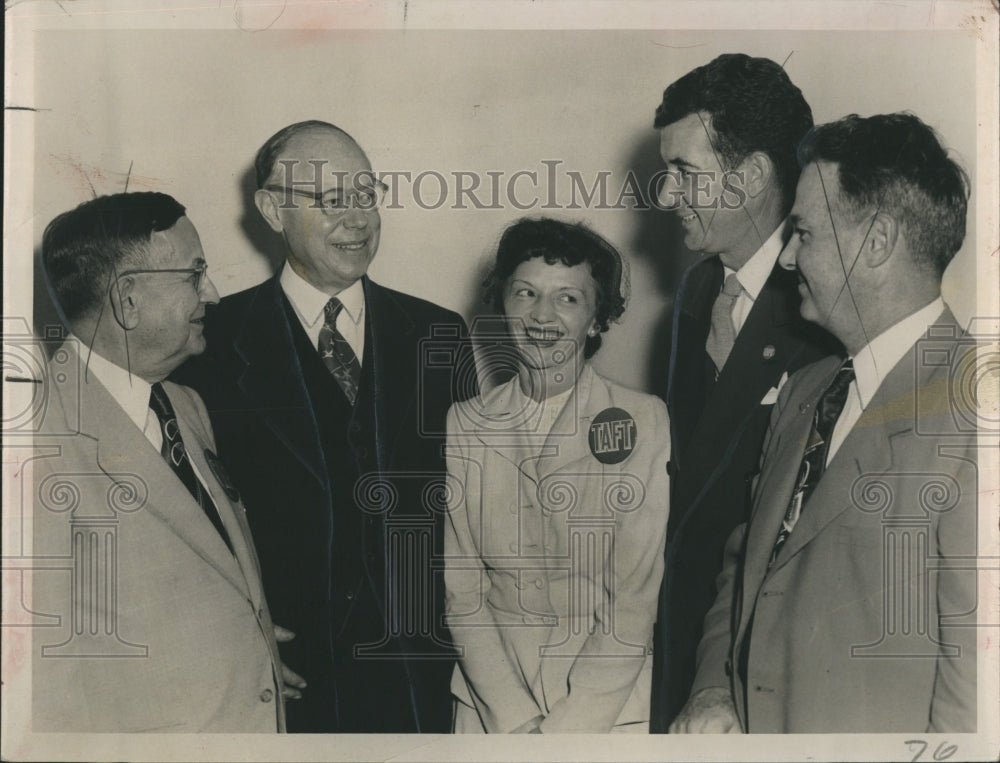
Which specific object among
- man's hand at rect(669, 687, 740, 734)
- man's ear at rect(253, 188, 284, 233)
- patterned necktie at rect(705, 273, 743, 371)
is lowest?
man's hand at rect(669, 687, 740, 734)

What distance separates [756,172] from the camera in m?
2.55

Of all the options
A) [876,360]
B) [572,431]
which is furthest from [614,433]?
[876,360]

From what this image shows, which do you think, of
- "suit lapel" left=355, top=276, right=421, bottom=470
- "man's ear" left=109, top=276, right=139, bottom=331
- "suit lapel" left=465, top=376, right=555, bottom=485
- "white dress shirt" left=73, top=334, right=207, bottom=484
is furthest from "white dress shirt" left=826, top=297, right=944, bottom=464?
"man's ear" left=109, top=276, right=139, bottom=331

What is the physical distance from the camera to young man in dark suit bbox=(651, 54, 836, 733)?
2531 millimetres

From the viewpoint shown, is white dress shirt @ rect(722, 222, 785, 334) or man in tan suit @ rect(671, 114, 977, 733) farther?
white dress shirt @ rect(722, 222, 785, 334)

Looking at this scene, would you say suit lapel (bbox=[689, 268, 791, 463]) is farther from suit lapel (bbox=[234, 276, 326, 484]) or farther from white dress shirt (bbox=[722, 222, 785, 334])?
suit lapel (bbox=[234, 276, 326, 484])

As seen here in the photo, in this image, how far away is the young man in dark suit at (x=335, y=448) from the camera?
2.54 meters

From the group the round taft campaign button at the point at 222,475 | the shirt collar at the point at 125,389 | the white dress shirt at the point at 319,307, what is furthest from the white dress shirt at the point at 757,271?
the shirt collar at the point at 125,389

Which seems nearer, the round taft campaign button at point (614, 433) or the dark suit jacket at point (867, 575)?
the dark suit jacket at point (867, 575)

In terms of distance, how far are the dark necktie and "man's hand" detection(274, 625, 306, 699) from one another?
220 mm

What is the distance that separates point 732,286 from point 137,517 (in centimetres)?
139

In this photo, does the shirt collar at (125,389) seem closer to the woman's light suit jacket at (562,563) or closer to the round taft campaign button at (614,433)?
the woman's light suit jacket at (562,563)

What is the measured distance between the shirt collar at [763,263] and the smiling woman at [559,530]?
30cm

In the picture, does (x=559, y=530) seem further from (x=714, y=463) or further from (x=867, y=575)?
(x=867, y=575)
